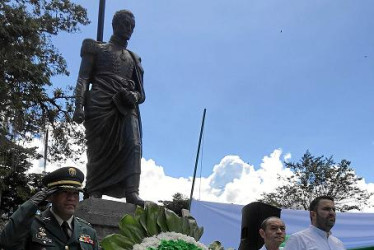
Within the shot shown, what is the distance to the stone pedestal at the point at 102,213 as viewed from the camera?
4812 mm

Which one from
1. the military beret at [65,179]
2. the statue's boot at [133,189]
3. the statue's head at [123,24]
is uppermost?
the statue's head at [123,24]

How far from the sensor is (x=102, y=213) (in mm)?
4898

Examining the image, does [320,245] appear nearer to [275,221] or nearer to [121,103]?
[275,221]

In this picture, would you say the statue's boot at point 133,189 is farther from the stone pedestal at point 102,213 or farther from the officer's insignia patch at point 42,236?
the officer's insignia patch at point 42,236

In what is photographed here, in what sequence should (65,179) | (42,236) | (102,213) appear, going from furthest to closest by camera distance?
(102,213) → (65,179) → (42,236)

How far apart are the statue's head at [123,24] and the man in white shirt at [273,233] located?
324cm

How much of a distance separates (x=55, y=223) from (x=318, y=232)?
2.46 m

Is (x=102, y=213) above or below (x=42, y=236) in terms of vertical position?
above

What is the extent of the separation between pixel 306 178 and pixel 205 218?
1884 centimetres

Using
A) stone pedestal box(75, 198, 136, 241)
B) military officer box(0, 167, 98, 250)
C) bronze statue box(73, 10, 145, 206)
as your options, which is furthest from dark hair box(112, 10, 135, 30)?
military officer box(0, 167, 98, 250)

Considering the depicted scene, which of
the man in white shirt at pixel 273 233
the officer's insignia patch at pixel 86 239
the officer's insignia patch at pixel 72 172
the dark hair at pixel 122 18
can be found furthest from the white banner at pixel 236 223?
the officer's insignia patch at pixel 72 172

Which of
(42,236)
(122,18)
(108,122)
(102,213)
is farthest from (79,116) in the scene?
(42,236)

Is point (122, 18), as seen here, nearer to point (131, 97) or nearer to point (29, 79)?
point (131, 97)

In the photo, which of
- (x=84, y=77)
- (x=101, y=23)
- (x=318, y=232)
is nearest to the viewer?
(x=318, y=232)
